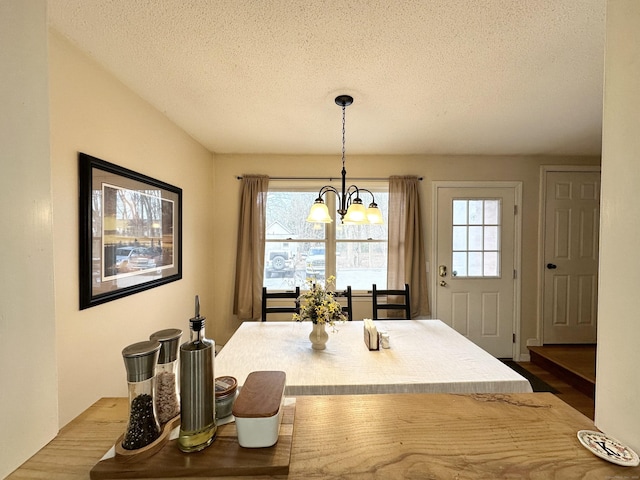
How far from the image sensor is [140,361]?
58 centimetres

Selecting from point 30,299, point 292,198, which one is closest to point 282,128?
point 292,198

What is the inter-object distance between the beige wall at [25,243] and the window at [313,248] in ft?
8.92

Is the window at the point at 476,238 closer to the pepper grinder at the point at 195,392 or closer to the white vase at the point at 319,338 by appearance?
the white vase at the point at 319,338

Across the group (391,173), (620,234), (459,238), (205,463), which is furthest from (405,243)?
(205,463)

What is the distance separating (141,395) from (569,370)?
12.1 ft

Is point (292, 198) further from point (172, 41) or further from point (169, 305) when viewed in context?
point (172, 41)

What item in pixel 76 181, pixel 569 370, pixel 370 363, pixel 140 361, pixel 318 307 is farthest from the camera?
pixel 569 370

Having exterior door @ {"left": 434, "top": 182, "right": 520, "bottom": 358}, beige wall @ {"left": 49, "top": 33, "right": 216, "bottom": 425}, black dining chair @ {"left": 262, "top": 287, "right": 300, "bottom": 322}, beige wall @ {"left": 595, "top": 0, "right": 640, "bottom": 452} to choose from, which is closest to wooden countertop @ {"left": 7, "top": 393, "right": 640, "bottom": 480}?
beige wall @ {"left": 595, "top": 0, "right": 640, "bottom": 452}

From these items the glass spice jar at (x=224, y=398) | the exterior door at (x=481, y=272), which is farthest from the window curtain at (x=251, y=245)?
the glass spice jar at (x=224, y=398)

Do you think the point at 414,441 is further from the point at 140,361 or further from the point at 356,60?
the point at 356,60

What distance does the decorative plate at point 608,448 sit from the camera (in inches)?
22.9

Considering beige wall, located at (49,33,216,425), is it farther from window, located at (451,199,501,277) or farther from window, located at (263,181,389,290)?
window, located at (451,199,501,277)

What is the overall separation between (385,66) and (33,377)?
6.20ft

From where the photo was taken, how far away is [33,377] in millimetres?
613
